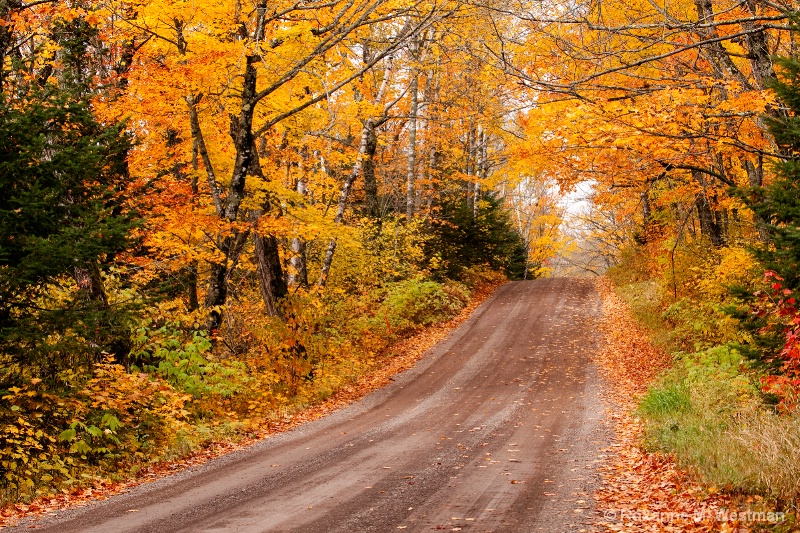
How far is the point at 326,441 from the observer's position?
9.95 meters

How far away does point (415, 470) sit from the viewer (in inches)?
317

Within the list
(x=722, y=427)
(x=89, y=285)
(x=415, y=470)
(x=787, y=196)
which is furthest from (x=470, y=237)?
(x=415, y=470)

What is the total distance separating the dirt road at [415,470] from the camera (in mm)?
6160

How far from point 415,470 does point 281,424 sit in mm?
4097

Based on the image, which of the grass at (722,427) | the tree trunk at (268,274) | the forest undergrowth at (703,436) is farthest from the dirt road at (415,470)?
the tree trunk at (268,274)

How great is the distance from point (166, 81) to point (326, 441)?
811cm

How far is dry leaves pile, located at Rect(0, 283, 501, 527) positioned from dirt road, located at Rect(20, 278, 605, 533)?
31 cm

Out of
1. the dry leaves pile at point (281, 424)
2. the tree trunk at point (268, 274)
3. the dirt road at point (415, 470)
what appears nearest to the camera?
the dirt road at point (415, 470)

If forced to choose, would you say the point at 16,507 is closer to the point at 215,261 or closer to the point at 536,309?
the point at 215,261

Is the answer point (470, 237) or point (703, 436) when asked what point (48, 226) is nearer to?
point (703, 436)

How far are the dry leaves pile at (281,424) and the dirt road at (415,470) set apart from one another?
1.03 ft

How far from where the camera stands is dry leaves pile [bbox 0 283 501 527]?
6.93m

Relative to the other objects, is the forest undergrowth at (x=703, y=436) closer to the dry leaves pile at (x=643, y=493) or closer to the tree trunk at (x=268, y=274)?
the dry leaves pile at (x=643, y=493)

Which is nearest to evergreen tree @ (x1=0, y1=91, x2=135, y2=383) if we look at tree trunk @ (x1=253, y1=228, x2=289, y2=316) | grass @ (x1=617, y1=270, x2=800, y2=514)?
tree trunk @ (x1=253, y1=228, x2=289, y2=316)
